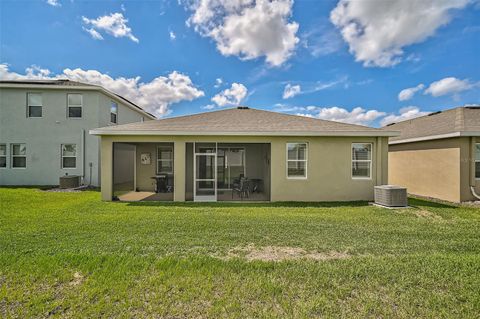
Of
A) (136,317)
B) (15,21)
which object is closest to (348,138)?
(136,317)

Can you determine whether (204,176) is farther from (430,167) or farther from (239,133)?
(430,167)

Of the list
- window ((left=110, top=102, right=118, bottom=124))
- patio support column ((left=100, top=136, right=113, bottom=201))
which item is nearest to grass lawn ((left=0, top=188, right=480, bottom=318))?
patio support column ((left=100, top=136, right=113, bottom=201))

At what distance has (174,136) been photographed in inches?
368

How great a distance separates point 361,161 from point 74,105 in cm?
1698

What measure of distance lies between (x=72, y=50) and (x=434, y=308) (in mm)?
17733

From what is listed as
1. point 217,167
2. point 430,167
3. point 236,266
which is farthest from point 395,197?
point 217,167

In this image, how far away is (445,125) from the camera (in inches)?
435

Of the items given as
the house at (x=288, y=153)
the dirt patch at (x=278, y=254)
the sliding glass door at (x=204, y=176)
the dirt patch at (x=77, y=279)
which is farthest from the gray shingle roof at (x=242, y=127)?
the dirt patch at (x=77, y=279)

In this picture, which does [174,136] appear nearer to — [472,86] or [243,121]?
[243,121]

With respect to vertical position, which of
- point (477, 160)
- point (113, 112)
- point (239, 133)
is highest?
point (113, 112)

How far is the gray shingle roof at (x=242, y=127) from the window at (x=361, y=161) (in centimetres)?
75

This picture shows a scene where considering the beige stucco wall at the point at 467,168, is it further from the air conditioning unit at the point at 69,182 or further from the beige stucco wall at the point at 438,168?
the air conditioning unit at the point at 69,182

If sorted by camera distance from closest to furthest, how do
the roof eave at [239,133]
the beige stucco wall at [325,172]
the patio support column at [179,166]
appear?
the roof eave at [239,133]
the patio support column at [179,166]
the beige stucco wall at [325,172]

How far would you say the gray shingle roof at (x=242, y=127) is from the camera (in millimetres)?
9117
